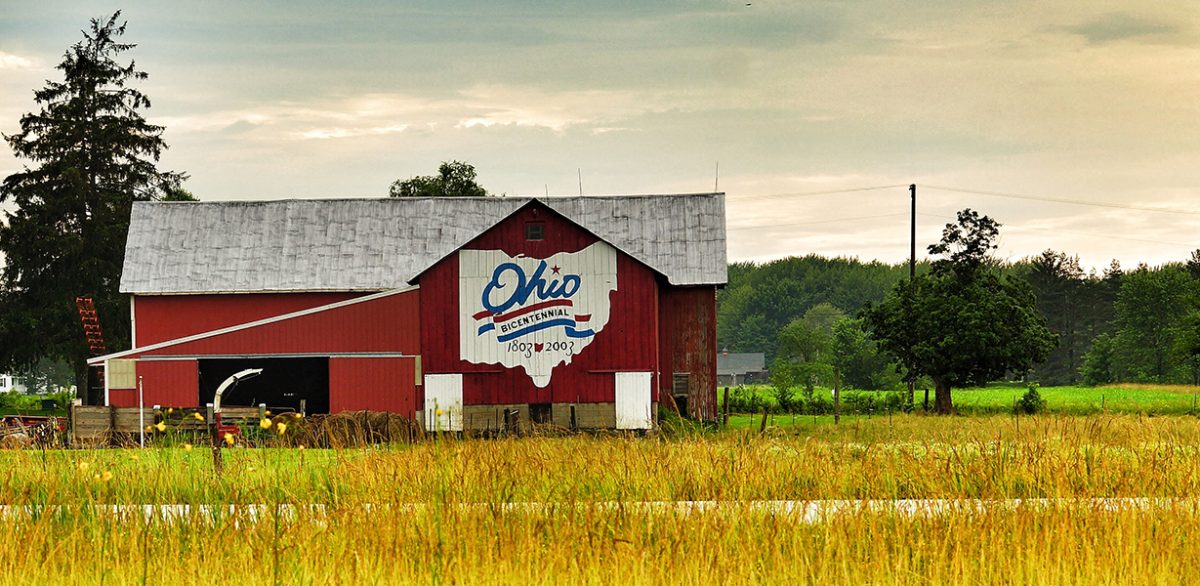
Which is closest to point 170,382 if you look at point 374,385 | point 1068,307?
point 374,385

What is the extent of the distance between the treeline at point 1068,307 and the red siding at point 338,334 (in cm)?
3655

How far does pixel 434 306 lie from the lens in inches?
1342

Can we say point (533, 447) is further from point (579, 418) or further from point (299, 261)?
point (299, 261)

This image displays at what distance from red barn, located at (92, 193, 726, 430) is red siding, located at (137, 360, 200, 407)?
0.06m

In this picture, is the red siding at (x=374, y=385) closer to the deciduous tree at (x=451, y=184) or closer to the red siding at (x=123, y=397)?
the red siding at (x=123, y=397)

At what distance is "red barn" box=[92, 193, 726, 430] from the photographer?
3416 cm

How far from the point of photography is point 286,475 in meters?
14.1

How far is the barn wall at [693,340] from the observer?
1581 inches

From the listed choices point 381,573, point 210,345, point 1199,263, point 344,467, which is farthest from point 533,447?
point 1199,263

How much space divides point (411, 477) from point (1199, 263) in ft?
336

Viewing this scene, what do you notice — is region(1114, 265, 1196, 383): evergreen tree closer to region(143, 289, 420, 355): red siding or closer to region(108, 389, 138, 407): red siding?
region(143, 289, 420, 355): red siding

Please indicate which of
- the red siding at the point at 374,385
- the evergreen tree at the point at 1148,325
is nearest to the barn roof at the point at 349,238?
the red siding at the point at 374,385

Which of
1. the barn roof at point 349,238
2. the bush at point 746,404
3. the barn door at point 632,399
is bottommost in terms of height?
the bush at point 746,404

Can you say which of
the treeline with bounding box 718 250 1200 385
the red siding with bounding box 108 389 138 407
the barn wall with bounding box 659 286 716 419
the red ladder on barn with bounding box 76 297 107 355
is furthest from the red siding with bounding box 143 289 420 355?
the treeline with bounding box 718 250 1200 385
